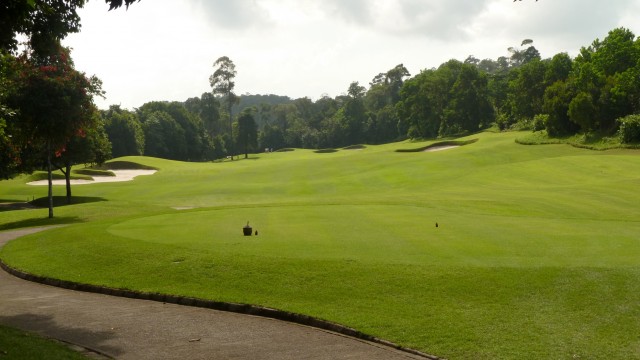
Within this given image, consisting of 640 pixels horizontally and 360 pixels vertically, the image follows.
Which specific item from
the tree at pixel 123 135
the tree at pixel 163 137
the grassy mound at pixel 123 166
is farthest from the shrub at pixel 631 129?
the tree at pixel 163 137

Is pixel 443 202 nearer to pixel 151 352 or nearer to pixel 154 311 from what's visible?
pixel 154 311

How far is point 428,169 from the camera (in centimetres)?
5772

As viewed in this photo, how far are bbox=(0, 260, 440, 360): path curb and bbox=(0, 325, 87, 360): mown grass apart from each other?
3.80 metres

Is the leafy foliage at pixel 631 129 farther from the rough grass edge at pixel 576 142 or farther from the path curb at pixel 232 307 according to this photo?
the path curb at pixel 232 307

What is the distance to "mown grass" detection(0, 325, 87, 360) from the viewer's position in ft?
28.9

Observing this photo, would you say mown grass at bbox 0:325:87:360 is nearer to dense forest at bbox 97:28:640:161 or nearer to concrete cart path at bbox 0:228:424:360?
concrete cart path at bbox 0:228:424:360

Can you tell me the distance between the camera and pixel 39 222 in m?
33.9

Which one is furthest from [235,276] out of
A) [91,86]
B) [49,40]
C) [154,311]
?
[91,86]

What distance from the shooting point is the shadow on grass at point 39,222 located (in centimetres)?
3272

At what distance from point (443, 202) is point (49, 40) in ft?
77.1

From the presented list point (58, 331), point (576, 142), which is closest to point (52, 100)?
point (58, 331)

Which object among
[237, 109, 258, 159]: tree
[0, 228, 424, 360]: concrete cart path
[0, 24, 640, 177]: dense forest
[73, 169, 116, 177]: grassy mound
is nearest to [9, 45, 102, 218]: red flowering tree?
[0, 24, 640, 177]: dense forest

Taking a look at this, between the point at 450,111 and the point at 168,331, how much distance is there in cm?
10338

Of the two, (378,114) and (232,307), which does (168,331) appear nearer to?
(232,307)
